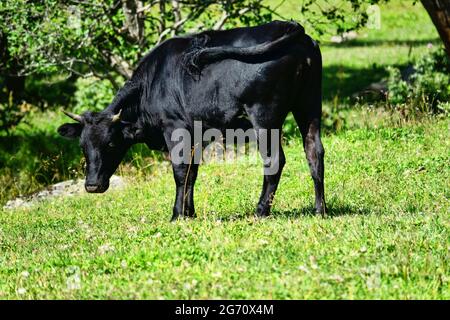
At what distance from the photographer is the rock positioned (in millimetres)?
13977

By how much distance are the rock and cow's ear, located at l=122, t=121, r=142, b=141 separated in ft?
13.4

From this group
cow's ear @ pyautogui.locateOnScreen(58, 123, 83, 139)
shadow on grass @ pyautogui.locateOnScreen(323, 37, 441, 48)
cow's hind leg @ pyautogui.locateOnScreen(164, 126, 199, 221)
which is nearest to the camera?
cow's hind leg @ pyautogui.locateOnScreen(164, 126, 199, 221)

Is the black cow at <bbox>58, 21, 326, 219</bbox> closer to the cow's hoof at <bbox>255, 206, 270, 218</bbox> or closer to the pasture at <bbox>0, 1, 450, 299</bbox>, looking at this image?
the cow's hoof at <bbox>255, 206, 270, 218</bbox>

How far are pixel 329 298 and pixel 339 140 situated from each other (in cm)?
779

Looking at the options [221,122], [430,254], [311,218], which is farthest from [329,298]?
[221,122]

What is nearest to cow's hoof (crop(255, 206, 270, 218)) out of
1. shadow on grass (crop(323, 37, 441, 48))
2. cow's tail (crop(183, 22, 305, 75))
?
cow's tail (crop(183, 22, 305, 75))

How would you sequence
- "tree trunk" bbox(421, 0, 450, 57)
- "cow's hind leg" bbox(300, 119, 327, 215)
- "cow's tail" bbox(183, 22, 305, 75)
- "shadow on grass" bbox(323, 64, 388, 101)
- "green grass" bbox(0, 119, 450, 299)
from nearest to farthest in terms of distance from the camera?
"green grass" bbox(0, 119, 450, 299)
"cow's tail" bbox(183, 22, 305, 75)
"cow's hind leg" bbox(300, 119, 327, 215)
"tree trunk" bbox(421, 0, 450, 57)
"shadow on grass" bbox(323, 64, 388, 101)

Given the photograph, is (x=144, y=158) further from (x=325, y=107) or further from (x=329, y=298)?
(x=329, y=298)

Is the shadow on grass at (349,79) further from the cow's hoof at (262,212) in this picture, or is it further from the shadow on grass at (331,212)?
the cow's hoof at (262,212)

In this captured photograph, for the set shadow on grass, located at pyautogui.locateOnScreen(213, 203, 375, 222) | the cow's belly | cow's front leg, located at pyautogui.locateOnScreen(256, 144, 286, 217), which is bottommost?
shadow on grass, located at pyautogui.locateOnScreen(213, 203, 375, 222)

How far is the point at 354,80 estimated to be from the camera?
913 inches

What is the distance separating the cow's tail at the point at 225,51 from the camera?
8.77 m

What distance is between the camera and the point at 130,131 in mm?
9945

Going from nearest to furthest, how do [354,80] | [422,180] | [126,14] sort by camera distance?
1. [422,180]
2. [126,14]
3. [354,80]
